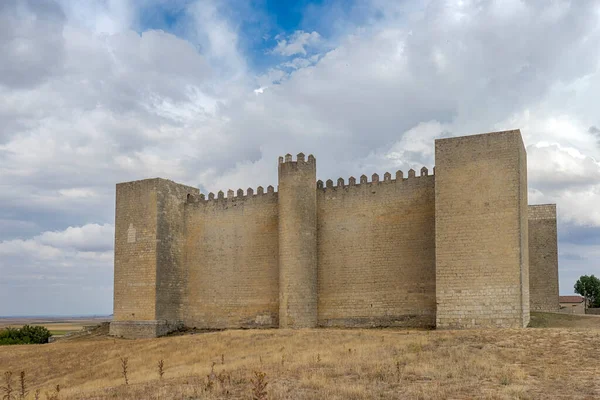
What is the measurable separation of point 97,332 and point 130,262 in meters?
4.05

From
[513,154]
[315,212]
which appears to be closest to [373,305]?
[315,212]

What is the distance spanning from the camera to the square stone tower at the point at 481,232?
17172 mm

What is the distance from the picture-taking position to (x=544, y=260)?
24562mm

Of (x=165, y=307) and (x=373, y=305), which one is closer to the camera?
(x=373, y=305)

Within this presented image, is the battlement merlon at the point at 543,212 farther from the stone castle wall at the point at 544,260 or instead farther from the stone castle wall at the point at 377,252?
the stone castle wall at the point at 377,252

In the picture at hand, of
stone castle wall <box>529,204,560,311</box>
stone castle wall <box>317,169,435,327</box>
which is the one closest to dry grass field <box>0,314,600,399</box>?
stone castle wall <box>317,169,435,327</box>

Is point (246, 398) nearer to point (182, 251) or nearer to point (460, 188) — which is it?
point (460, 188)

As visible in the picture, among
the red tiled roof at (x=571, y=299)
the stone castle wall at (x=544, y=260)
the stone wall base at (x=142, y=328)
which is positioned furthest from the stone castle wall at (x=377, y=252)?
the red tiled roof at (x=571, y=299)

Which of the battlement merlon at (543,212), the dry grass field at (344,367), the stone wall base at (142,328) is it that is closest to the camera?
the dry grass field at (344,367)

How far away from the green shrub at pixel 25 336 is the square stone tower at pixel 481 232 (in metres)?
20.7

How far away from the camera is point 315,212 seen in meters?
21.4

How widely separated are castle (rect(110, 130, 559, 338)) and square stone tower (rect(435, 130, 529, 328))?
0.03 metres

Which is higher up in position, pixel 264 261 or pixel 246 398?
pixel 264 261

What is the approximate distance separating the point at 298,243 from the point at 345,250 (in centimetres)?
161
